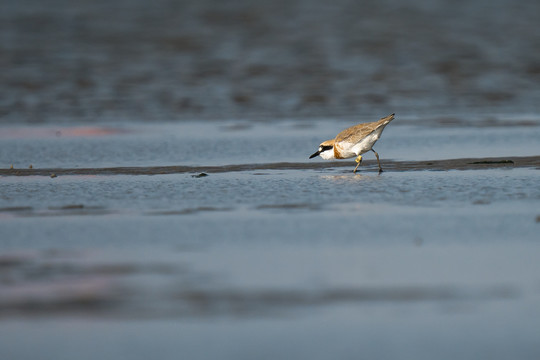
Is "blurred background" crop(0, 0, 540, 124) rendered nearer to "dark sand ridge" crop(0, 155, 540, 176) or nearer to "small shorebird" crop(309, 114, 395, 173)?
"dark sand ridge" crop(0, 155, 540, 176)

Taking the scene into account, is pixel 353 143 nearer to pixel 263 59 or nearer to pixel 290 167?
pixel 290 167

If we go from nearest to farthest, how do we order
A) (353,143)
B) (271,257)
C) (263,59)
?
(271,257) < (353,143) < (263,59)

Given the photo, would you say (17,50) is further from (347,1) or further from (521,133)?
(521,133)

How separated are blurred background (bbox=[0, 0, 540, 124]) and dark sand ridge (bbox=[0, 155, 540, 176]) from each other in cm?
373

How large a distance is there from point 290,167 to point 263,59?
811 cm

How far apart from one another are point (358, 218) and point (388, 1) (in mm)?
17524

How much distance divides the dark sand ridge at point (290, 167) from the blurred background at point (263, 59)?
373 centimetres

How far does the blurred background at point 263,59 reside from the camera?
14039 mm

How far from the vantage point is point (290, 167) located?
368 inches

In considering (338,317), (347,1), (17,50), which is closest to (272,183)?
(338,317)

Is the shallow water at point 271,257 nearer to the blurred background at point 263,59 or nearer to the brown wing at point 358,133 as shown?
the brown wing at point 358,133

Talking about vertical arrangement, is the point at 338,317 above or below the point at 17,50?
Result: below

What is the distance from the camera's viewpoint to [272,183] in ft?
26.8

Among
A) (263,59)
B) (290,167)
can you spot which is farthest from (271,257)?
(263,59)
